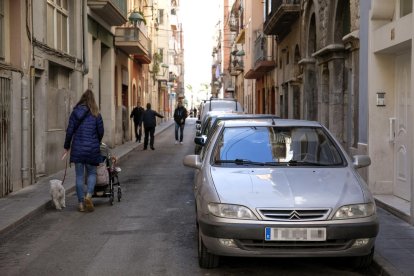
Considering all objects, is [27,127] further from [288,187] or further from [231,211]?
[288,187]

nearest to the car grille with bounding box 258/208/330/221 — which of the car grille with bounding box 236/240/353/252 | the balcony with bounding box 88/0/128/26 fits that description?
the car grille with bounding box 236/240/353/252

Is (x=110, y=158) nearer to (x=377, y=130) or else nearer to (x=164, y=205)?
(x=164, y=205)

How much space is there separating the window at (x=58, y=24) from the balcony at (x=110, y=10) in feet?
7.30

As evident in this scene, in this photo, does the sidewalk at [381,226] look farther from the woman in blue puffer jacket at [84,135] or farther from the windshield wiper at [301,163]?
the windshield wiper at [301,163]

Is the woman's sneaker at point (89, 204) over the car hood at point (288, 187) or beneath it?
beneath

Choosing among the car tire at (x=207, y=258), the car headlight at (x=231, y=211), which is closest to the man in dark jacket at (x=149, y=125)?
the car tire at (x=207, y=258)

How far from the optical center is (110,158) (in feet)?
34.0

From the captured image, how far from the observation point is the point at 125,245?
24.1 feet

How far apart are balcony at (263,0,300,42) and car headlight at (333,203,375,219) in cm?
1605

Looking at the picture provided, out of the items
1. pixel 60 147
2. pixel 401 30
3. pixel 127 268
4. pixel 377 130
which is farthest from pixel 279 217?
pixel 60 147

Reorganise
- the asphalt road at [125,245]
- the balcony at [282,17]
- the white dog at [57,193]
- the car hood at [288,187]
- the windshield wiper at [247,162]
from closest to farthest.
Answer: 1. the car hood at [288,187]
2. the asphalt road at [125,245]
3. the windshield wiper at [247,162]
4. the white dog at [57,193]
5. the balcony at [282,17]

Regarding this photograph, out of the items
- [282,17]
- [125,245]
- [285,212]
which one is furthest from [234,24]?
[285,212]

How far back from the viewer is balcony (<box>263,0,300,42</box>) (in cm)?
2108

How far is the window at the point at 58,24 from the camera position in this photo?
48.2 ft
